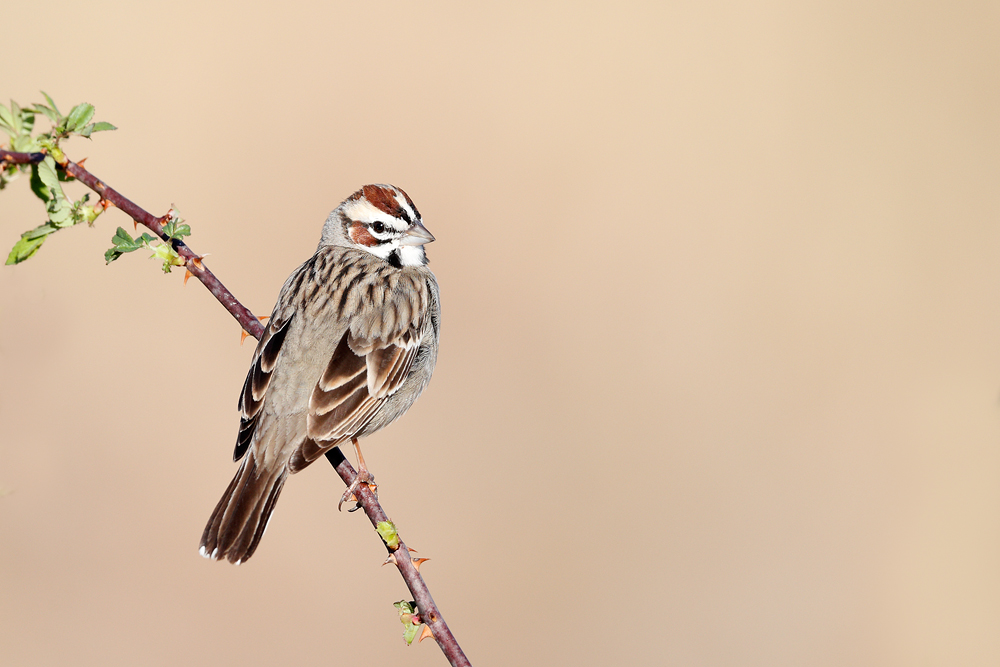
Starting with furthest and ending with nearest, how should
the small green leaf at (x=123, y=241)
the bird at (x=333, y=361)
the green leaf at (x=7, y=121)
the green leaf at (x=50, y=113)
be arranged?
the bird at (x=333, y=361), the small green leaf at (x=123, y=241), the green leaf at (x=50, y=113), the green leaf at (x=7, y=121)

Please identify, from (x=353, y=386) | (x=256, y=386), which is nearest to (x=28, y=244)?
(x=256, y=386)

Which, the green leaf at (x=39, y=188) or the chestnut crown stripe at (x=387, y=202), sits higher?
the chestnut crown stripe at (x=387, y=202)

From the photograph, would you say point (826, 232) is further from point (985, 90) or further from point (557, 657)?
point (557, 657)

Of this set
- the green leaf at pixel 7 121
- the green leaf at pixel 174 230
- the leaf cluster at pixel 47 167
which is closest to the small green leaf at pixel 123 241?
the green leaf at pixel 174 230

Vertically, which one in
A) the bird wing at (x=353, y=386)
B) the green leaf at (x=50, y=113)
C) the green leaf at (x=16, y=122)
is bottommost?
the bird wing at (x=353, y=386)

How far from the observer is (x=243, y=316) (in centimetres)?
367

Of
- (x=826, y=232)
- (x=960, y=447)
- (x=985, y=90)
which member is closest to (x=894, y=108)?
(x=985, y=90)

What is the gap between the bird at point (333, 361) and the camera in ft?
13.2

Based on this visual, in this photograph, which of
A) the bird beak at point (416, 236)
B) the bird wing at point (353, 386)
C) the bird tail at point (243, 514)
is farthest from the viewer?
the bird beak at point (416, 236)

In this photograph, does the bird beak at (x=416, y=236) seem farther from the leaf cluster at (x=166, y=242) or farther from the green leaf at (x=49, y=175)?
the green leaf at (x=49, y=175)

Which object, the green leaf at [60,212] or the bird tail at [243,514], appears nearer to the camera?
Result: the green leaf at [60,212]

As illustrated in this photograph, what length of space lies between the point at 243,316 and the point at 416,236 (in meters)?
1.72

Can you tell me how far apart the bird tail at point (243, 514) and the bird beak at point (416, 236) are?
1.61 meters

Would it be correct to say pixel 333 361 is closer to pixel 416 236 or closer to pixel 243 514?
pixel 243 514
